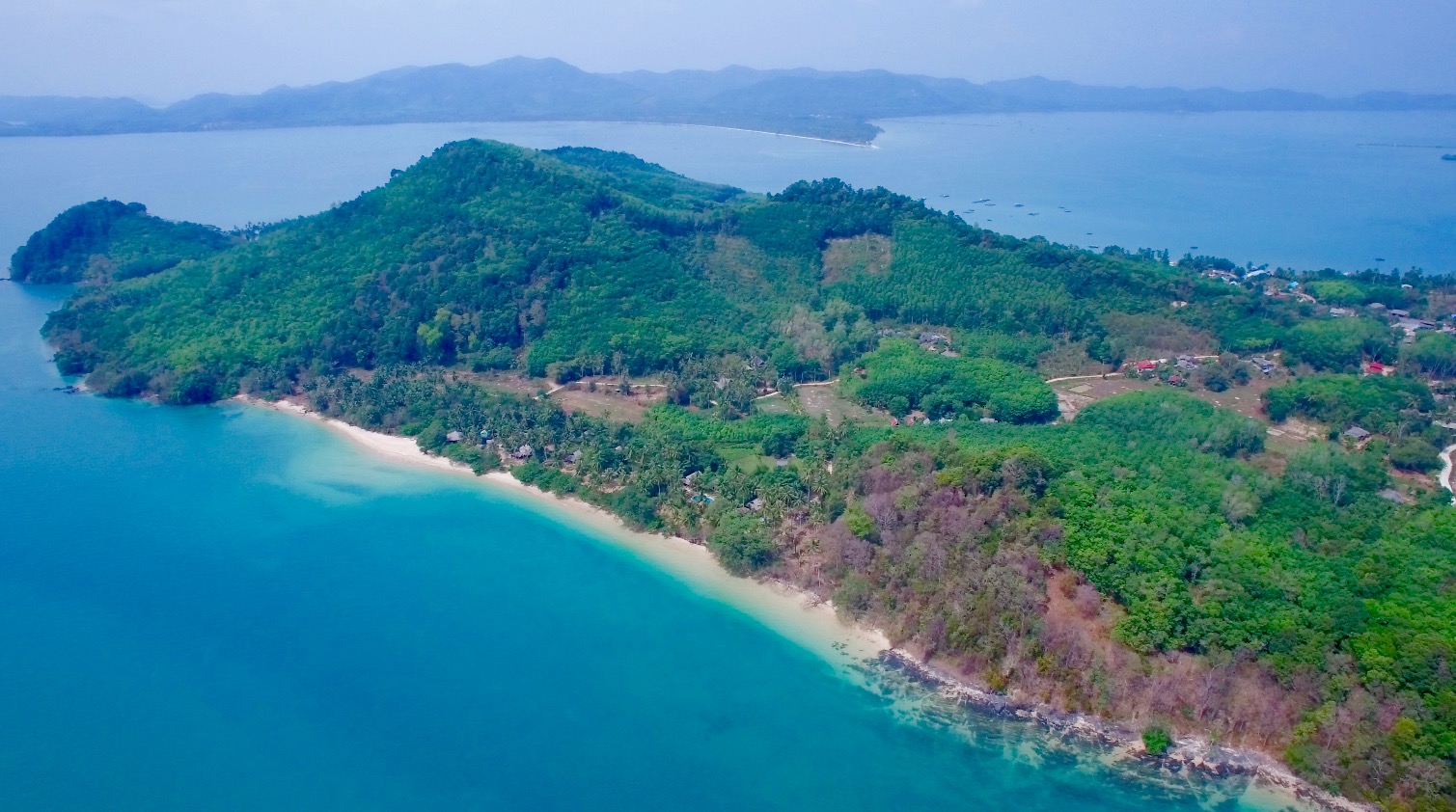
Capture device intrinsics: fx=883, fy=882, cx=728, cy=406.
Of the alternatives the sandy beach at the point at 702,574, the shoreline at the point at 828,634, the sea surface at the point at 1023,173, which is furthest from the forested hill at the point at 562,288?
the sea surface at the point at 1023,173

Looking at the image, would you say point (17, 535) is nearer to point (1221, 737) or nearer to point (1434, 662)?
point (1221, 737)

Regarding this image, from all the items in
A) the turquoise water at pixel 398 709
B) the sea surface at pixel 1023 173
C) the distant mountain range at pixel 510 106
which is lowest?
the turquoise water at pixel 398 709

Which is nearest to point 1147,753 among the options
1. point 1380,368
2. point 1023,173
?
point 1380,368

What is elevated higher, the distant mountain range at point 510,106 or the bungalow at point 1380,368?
the distant mountain range at point 510,106

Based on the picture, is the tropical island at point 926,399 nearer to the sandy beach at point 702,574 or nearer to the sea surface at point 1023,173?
A: the sandy beach at point 702,574

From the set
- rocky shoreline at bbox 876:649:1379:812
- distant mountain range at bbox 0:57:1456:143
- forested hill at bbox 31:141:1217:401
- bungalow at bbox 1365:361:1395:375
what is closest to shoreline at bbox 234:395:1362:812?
rocky shoreline at bbox 876:649:1379:812

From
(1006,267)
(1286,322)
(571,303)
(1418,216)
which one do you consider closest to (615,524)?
(571,303)

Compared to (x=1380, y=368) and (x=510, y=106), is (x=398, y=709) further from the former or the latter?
(x=510, y=106)

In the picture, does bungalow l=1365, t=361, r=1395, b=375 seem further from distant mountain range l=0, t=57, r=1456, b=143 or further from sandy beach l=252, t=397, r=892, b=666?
distant mountain range l=0, t=57, r=1456, b=143
